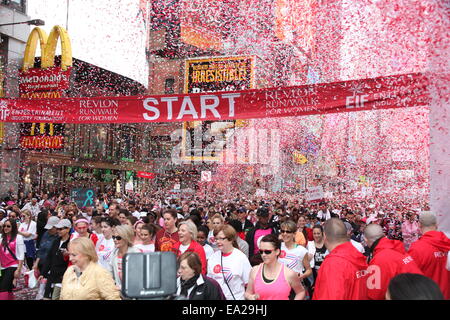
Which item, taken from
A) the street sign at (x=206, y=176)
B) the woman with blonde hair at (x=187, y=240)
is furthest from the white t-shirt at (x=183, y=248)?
the street sign at (x=206, y=176)

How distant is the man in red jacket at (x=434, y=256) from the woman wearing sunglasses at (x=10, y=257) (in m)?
5.37

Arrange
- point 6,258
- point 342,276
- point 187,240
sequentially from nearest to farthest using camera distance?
1. point 342,276
2. point 187,240
3. point 6,258

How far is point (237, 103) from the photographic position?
8.45 m

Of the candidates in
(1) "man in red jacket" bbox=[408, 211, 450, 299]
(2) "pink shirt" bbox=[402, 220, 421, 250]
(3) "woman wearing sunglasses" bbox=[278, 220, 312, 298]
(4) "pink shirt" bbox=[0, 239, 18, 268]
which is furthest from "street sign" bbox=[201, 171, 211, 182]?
(1) "man in red jacket" bbox=[408, 211, 450, 299]

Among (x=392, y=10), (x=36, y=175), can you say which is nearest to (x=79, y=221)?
(x=392, y=10)

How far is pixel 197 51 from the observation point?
58219mm

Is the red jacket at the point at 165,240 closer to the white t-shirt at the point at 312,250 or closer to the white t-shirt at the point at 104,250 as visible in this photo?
the white t-shirt at the point at 104,250

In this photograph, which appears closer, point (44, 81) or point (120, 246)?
point (120, 246)

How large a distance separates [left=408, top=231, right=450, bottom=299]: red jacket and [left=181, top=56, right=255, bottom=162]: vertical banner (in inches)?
1473

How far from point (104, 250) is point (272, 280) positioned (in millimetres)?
3315

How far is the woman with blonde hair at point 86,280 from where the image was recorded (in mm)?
4422

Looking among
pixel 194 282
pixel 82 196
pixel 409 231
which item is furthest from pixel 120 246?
pixel 82 196

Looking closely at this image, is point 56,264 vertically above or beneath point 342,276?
beneath

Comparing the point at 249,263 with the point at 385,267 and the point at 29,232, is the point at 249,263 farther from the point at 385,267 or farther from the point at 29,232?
the point at 29,232
